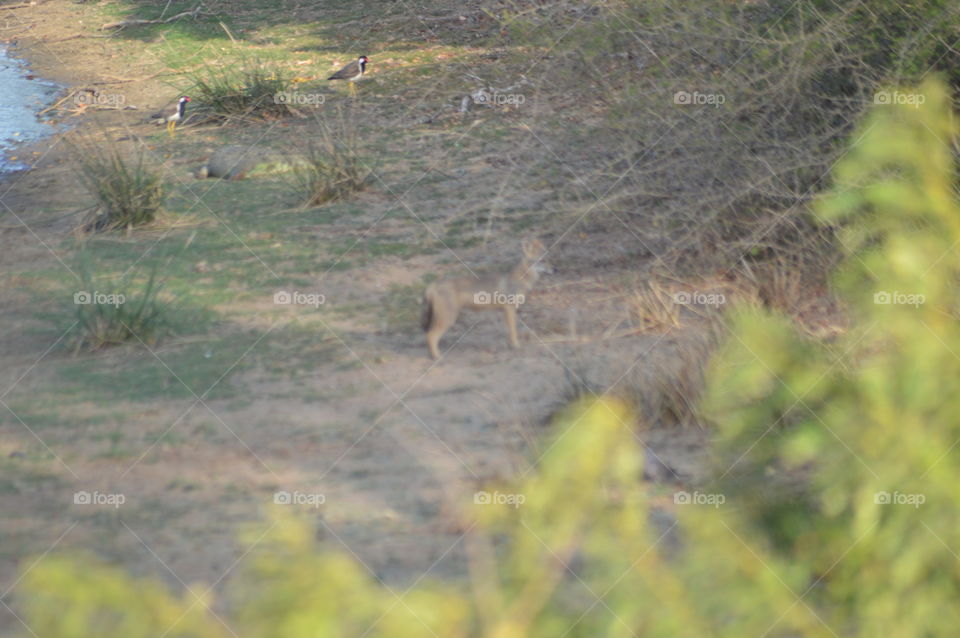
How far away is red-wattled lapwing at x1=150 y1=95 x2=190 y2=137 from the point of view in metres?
Answer: 11.6

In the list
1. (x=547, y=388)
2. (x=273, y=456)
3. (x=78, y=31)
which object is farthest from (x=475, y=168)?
(x=78, y=31)

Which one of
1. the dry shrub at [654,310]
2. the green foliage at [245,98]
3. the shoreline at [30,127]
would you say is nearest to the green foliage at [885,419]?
the dry shrub at [654,310]

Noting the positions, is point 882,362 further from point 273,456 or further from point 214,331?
point 214,331

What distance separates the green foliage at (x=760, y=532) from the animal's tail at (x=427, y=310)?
449 cm

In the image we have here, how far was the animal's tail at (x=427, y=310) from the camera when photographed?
5.98 m

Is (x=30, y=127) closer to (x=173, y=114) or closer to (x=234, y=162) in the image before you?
(x=173, y=114)

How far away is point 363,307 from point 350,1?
11.4 m

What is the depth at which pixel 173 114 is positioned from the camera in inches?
459

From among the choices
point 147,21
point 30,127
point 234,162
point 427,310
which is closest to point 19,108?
point 30,127

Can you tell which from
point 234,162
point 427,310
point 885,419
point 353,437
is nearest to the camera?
point 885,419

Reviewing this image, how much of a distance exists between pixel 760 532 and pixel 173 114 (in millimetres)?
11153

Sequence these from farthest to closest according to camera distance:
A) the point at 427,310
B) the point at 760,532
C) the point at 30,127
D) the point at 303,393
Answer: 1. the point at 30,127
2. the point at 427,310
3. the point at 303,393
4. the point at 760,532

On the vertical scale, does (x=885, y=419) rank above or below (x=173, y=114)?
above

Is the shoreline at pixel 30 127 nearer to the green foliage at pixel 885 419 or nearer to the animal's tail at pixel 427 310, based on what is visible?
the animal's tail at pixel 427 310
